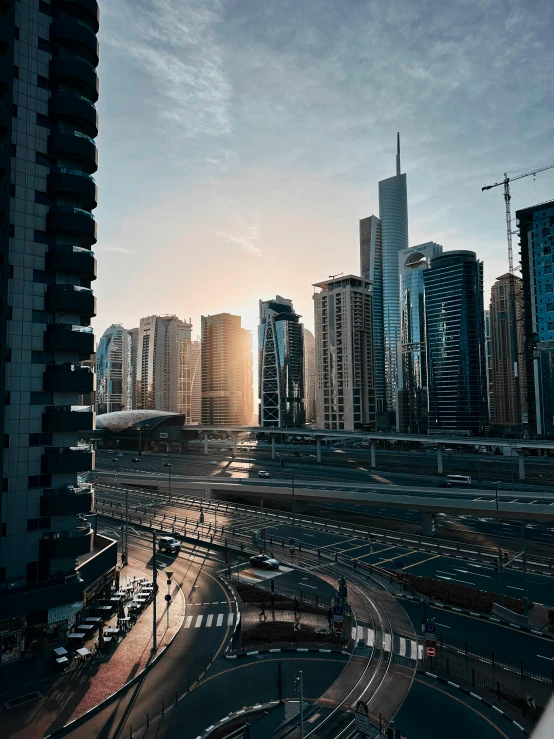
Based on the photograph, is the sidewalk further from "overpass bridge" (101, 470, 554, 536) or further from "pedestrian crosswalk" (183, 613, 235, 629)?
"overpass bridge" (101, 470, 554, 536)

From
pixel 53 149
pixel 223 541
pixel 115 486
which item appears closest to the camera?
pixel 53 149

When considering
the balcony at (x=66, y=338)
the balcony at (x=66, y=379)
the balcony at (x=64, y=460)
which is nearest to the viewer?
the balcony at (x=64, y=460)

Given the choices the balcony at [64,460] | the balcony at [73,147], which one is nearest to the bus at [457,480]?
the balcony at [64,460]

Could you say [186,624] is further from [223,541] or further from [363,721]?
[223,541]

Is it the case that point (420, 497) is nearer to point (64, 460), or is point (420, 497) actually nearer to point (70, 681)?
point (64, 460)

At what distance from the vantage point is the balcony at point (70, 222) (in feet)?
157

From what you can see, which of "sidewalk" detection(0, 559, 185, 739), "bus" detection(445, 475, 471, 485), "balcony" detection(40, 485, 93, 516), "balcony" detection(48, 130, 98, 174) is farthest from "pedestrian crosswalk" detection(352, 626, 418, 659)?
"bus" detection(445, 475, 471, 485)

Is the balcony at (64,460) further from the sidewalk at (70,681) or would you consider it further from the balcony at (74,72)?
the balcony at (74,72)

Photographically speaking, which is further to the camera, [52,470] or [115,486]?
[115,486]

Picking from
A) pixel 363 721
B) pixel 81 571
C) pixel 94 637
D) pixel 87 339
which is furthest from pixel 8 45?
pixel 363 721

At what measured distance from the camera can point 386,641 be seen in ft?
135

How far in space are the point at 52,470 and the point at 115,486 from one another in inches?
3333

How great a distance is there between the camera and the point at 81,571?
1853 inches

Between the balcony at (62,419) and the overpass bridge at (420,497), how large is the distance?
141ft
